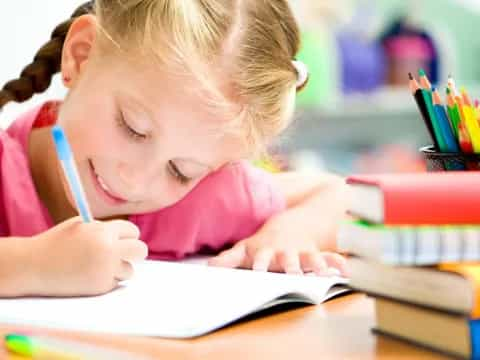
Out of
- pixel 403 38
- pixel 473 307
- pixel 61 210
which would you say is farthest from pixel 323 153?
pixel 473 307

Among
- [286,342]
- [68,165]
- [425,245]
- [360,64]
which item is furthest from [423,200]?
[360,64]

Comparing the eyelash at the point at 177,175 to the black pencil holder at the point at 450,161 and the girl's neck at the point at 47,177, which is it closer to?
the girl's neck at the point at 47,177

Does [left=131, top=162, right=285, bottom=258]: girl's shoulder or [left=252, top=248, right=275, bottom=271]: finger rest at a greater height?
[left=131, top=162, right=285, bottom=258]: girl's shoulder

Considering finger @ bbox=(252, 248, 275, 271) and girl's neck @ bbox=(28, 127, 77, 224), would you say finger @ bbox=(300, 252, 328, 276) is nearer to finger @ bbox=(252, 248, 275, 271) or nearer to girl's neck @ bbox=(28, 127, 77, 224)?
finger @ bbox=(252, 248, 275, 271)

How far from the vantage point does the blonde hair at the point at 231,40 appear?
0.89 metres

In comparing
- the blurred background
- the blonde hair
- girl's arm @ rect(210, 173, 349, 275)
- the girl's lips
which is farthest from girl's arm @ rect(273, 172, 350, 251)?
the blurred background

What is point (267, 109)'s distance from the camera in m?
0.93

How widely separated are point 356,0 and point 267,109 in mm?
2019

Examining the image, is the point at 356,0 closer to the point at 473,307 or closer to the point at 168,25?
the point at 168,25

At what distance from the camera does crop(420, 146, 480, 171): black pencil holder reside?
2.26 feet

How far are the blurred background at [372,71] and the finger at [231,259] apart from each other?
5.37ft

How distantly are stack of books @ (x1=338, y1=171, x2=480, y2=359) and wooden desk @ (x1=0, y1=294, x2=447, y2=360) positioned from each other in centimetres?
2

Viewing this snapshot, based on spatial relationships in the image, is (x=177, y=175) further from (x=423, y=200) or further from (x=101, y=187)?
(x=423, y=200)

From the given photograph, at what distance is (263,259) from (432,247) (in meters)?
0.37
